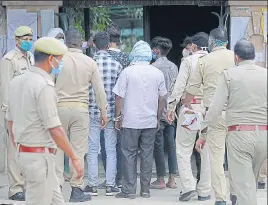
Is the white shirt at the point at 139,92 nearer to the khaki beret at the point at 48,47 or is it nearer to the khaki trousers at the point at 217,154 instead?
the khaki trousers at the point at 217,154

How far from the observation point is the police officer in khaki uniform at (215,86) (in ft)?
22.6

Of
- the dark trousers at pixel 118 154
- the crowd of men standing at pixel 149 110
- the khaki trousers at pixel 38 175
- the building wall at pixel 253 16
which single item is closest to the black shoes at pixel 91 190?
the crowd of men standing at pixel 149 110

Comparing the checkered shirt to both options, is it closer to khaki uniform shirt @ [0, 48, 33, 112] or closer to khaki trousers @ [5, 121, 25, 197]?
khaki uniform shirt @ [0, 48, 33, 112]

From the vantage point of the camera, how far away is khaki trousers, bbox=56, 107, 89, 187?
696 cm

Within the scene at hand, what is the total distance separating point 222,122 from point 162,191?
1536 mm

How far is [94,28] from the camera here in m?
10.8

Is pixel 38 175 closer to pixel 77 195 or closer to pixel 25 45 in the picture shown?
pixel 77 195

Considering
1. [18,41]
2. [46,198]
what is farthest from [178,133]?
[46,198]

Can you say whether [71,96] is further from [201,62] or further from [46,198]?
[46,198]

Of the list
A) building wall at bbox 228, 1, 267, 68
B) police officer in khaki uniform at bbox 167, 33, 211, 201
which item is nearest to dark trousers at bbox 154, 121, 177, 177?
police officer in khaki uniform at bbox 167, 33, 211, 201

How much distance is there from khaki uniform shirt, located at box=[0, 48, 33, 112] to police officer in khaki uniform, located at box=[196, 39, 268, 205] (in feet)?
7.71

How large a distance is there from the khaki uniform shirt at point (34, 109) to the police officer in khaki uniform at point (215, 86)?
87.8 inches

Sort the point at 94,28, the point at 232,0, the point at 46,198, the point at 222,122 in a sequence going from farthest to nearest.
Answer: the point at 94,28 < the point at 232,0 < the point at 222,122 < the point at 46,198

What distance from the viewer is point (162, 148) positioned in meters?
8.02
